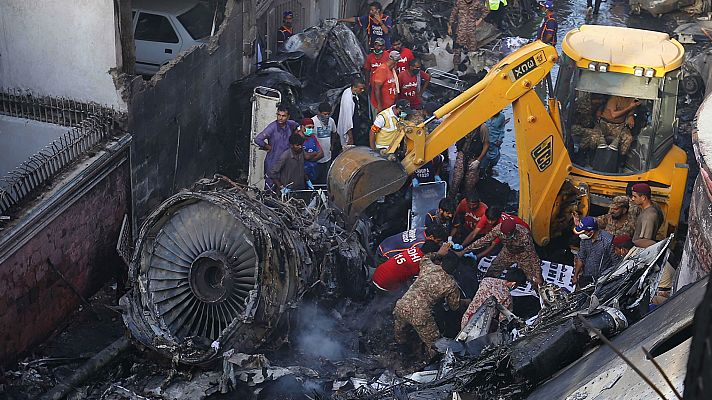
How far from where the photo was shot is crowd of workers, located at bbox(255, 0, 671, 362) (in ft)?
29.6

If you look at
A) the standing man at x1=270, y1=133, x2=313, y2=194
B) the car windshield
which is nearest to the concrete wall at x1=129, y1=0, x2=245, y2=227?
the car windshield

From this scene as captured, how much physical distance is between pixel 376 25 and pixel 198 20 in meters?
3.66

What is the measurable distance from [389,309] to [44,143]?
431 centimetres

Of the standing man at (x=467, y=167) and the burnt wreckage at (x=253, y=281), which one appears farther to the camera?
the standing man at (x=467, y=167)

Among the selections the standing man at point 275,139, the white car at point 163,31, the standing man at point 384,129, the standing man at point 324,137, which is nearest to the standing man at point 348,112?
the standing man at point 324,137

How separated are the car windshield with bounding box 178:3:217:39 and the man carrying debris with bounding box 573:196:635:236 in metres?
6.62

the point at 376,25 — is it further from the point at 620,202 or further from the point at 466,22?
the point at 620,202

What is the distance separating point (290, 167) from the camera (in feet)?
36.3

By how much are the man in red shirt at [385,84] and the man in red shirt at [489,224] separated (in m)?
3.49

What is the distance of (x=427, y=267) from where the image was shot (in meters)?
8.88

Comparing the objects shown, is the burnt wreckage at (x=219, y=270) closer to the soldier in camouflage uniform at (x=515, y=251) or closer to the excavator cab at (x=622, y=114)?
the soldier in camouflage uniform at (x=515, y=251)

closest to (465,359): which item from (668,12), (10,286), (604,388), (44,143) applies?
(604,388)

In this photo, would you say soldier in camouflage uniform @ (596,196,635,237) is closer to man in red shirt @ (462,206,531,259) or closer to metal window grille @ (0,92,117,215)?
man in red shirt @ (462,206,531,259)

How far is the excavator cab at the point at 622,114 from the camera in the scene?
403 inches
